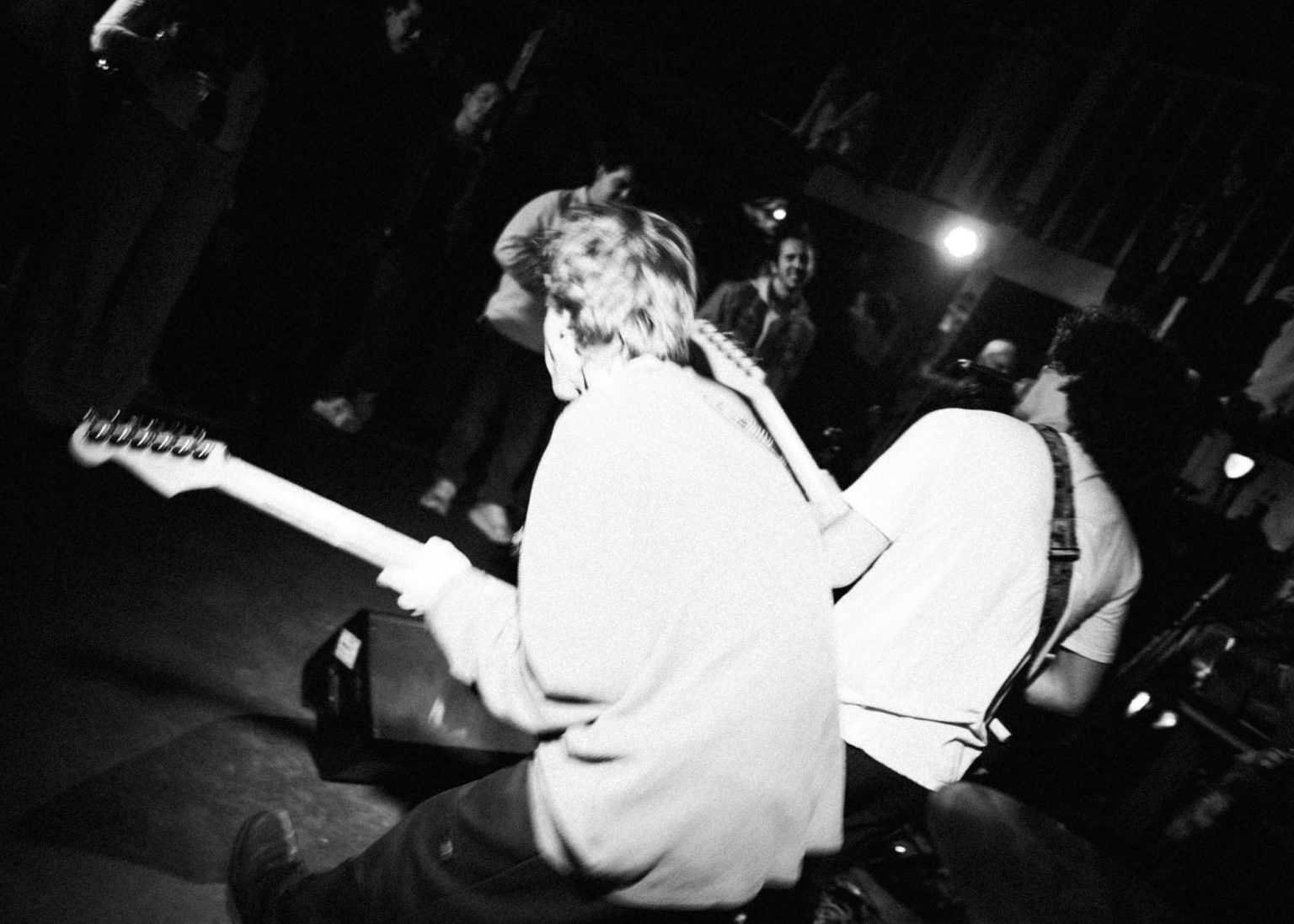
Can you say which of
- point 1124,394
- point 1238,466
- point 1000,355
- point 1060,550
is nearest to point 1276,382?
point 1238,466

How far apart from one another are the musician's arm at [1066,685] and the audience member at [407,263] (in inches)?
160

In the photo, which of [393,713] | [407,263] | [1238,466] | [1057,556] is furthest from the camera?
[407,263]

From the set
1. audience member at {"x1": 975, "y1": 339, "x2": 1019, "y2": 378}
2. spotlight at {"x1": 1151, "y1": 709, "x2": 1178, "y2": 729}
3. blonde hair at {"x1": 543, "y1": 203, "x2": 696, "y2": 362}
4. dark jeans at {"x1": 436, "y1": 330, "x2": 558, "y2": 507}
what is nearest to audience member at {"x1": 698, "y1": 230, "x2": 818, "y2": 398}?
dark jeans at {"x1": 436, "y1": 330, "x2": 558, "y2": 507}

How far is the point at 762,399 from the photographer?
73.0 inches

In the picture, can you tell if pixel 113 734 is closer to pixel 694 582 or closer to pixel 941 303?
pixel 694 582

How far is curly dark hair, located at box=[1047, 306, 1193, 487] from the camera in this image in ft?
5.54

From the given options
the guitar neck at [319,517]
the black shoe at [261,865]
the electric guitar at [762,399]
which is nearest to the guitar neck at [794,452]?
the electric guitar at [762,399]

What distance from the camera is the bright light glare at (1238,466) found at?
13.4 feet

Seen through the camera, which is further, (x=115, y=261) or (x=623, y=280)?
(x=115, y=261)

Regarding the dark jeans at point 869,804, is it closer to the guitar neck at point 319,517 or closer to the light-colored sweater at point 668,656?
the light-colored sweater at point 668,656

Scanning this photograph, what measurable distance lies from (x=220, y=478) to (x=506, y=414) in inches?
111

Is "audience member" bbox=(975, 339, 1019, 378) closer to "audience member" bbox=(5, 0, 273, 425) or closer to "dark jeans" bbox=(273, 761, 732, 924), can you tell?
"audience member" bbox=(5, 0, 273, 425)

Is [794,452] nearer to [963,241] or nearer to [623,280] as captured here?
[623,280]

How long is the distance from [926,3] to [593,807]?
7.87m
